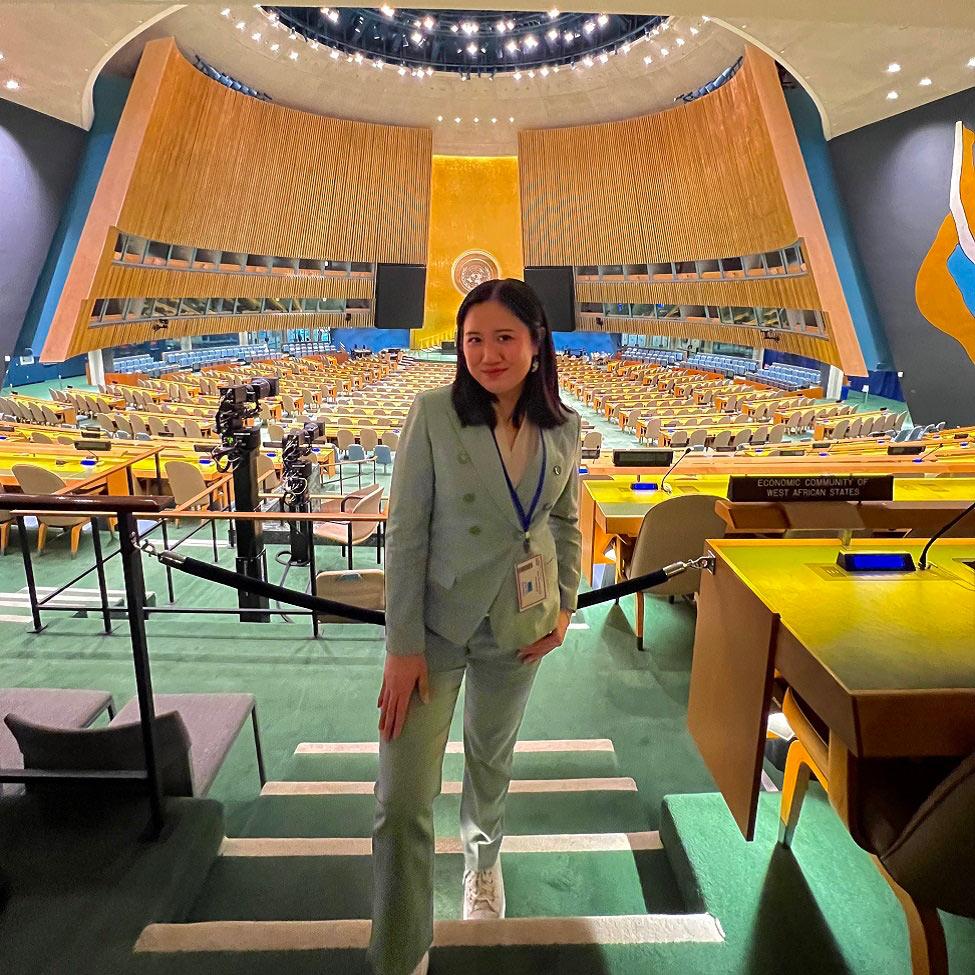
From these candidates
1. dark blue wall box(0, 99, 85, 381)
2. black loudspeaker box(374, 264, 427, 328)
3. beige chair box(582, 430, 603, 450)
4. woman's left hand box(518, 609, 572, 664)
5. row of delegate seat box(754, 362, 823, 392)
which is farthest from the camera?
black loudspeaker box(374, 264, 427, 328)

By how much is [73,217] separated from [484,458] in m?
18.8

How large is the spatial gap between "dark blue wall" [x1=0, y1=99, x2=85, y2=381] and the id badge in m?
17.1

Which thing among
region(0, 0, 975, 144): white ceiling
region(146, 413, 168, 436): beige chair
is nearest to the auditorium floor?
region(0, 0, 975, 144): white ceiling

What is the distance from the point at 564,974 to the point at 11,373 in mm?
18870

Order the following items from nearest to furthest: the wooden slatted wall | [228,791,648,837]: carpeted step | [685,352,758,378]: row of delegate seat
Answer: [228,791,648,837]: carpeted step < the wooden slatted wall < [685,352,758,378]: row of delegate seat

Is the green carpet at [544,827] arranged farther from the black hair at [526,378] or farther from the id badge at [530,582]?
the black hair at [526,378]

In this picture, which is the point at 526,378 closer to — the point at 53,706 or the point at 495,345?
the point at 495,345

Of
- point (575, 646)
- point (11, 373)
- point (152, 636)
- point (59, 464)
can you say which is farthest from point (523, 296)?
point (11, 373)

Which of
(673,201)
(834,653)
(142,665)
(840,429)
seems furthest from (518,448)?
(673,201)

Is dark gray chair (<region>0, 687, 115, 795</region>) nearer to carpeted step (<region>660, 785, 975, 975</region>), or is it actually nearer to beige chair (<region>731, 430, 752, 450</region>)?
carpeted step (<region>660, 785, 975, 975</region>)

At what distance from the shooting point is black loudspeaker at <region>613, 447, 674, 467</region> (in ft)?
11.4

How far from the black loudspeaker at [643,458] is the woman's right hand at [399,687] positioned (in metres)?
2.38

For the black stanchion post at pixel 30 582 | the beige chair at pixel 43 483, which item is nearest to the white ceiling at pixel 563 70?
the beige chair at pixel 43 483

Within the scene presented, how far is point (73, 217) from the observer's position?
1538cm
